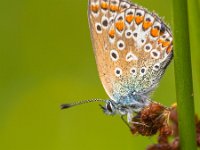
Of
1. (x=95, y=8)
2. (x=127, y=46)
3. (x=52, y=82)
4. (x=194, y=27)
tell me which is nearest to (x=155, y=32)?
(x=127, y=46)

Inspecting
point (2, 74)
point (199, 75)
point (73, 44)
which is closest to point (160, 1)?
point (73, 44)

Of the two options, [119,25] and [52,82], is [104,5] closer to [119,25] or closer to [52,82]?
[119,25]

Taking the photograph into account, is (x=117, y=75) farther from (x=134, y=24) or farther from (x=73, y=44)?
(x=73, y=44)

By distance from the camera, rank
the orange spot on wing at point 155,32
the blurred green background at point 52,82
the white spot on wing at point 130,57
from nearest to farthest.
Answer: the orange spot on wing at point 155,32 → the white spot on wing at point 130,57 → the blurred green background at point 52,82

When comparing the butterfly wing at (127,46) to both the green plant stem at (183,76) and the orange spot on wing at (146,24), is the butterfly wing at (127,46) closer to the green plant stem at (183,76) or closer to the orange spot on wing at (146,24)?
the orange spot on wing at (146,24)

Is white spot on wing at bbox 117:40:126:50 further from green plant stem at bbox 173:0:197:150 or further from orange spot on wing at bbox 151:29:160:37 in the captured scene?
green plant stem at bbox 173:0:197:150

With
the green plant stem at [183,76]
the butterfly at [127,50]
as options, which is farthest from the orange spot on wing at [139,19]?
the green plant stem at [183,76]
